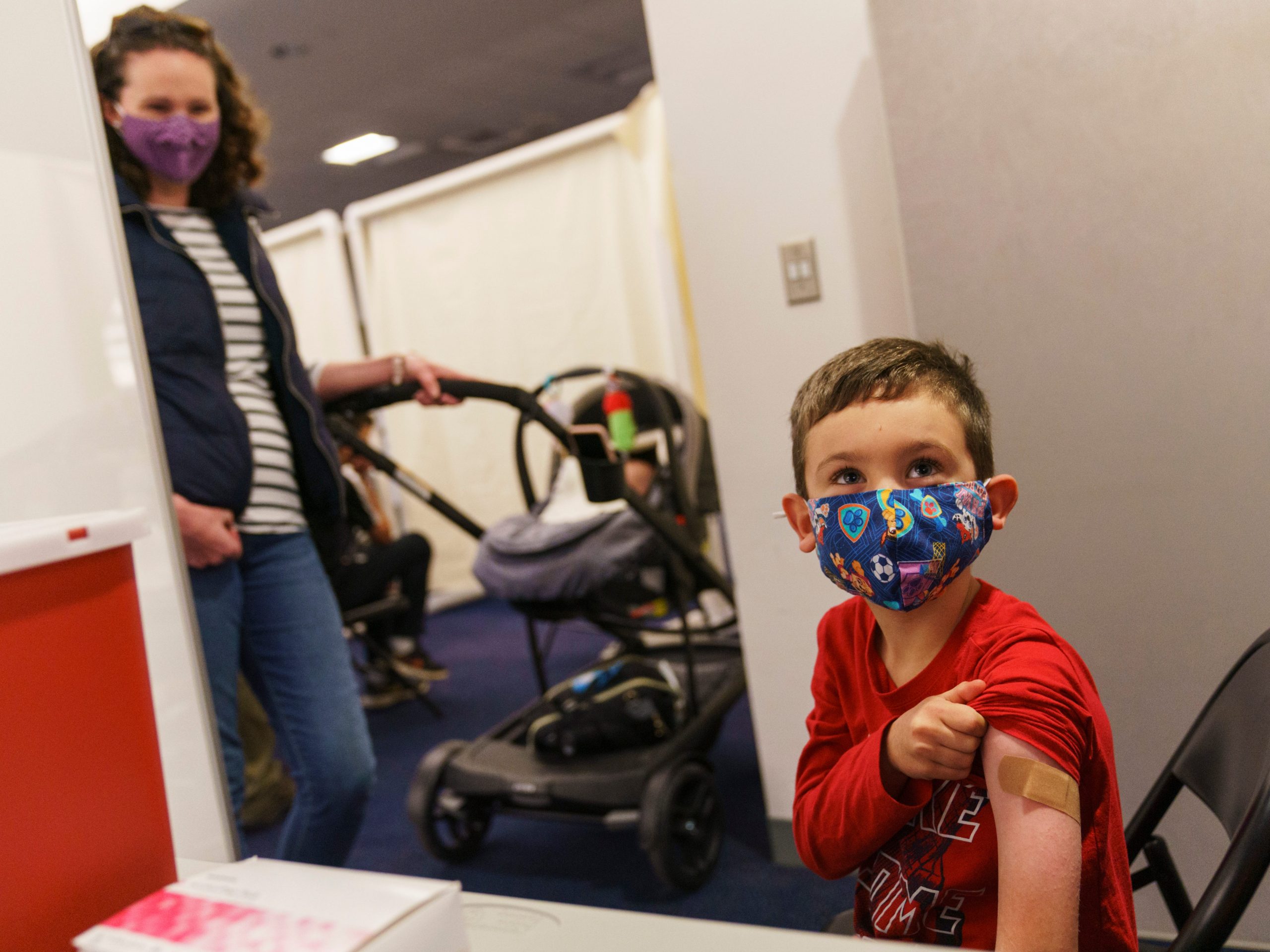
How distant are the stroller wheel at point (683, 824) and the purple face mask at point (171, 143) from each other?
139 cm

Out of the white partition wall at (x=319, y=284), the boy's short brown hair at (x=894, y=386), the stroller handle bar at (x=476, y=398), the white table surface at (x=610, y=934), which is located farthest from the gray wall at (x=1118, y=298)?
the white partition wall at (x=319, y=284)

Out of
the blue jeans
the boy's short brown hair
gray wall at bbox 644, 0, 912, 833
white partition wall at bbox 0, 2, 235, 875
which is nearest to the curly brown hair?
white partition wall at bbox 0, 2, 235, 875

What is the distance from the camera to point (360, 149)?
5520mm

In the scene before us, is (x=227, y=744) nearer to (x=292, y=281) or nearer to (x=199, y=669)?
(x=199, y=669)

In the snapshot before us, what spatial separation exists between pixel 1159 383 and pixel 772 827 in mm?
1194

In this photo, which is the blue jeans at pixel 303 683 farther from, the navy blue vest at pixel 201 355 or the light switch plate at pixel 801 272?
the light switch plate at pixel 801 272

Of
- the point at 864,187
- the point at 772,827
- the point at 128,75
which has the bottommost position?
the point at 772,827

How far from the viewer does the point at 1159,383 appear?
41.7 inches

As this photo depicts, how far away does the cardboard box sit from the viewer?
1.41 ft

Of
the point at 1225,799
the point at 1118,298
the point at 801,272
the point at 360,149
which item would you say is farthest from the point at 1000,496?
the point at 360,149

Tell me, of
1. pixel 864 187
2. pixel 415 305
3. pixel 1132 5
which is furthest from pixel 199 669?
pixel 415 305

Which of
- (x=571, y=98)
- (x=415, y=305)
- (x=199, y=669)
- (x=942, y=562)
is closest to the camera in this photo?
(x=942, y=562)

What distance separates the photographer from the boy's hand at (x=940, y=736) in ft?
1.99

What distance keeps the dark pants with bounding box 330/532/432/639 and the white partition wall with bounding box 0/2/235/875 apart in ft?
6.92
